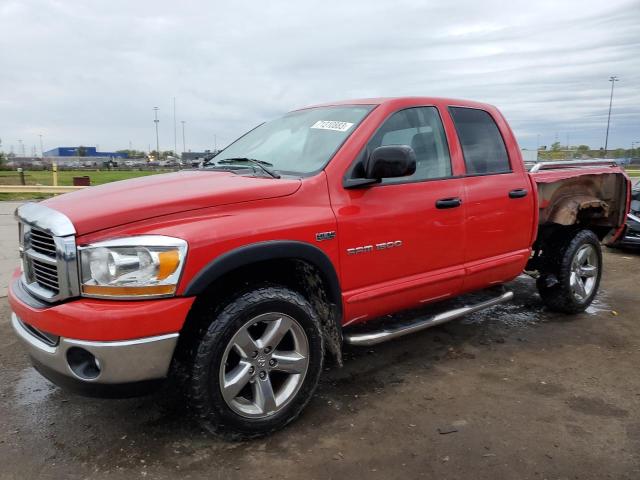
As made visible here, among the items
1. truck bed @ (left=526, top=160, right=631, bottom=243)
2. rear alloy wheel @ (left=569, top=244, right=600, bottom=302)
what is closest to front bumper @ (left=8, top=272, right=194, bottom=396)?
truck bed @ (left=526, top=160, right=631, bottom=243)

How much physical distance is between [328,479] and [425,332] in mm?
2322

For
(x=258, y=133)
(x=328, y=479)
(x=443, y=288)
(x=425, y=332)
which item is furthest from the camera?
(x=425, y=332)

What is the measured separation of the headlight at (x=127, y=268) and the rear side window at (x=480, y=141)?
2.46 meters

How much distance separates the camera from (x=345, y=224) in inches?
122

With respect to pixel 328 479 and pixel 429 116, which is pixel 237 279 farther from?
pixel 429 116

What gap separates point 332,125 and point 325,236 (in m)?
0.96

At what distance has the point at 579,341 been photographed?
176 inches

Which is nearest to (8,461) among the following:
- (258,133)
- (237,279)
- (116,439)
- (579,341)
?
(116,439)

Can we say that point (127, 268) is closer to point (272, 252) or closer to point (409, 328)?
point (272, 252)

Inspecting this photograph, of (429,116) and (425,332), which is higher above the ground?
(429,116)

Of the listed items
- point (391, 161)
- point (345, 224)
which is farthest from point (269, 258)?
point (391, 161)

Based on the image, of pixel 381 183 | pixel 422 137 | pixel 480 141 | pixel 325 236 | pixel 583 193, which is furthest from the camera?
pixel 583 193

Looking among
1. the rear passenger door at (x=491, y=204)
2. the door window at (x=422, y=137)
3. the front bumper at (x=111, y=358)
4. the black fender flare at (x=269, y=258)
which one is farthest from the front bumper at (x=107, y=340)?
the rear passenger door at (x=491, y=204)

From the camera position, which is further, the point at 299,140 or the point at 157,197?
the point at 299,140
